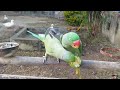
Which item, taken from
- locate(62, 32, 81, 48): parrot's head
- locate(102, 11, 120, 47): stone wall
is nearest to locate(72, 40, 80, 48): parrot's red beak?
locate(62, 32, 81, 48): parrot's head

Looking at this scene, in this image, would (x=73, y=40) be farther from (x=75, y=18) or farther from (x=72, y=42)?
(x=75, y=18)

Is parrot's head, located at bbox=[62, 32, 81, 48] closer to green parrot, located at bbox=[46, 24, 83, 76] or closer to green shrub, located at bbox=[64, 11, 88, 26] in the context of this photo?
green parrot, located at bbox=[46, 24, 83, 76]

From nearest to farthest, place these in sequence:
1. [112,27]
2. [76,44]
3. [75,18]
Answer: [76,44]
[112,27]
[75,18]

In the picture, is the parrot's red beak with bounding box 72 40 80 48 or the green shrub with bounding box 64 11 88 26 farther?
the green shrub with bounding box 64 11 88 26

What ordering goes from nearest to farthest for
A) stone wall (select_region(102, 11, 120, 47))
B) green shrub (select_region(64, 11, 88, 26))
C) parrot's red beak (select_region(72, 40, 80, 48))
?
parrot's red beak (select_region(72, 40, 80, 48)), stone wall (select_region(102, 11, 120, 47)), green shrub (select_region(64, 11, 88, 26))

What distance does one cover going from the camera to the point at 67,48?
868mm

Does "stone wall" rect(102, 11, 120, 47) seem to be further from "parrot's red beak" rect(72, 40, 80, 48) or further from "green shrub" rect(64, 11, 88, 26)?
"parrot's red beak" rect(72, 40, 80, 48)

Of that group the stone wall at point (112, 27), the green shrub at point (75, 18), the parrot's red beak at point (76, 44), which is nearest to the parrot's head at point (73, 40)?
the parrot's red beak at point (76, 44)

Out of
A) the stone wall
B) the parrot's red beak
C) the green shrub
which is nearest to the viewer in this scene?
the parrot's red beak

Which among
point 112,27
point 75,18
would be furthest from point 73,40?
point 75,18

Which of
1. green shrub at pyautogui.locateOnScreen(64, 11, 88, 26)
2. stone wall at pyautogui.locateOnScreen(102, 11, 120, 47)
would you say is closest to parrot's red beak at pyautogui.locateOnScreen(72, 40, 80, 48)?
stone wall at pyautogui.locateOnScreen(102, 11, 120, 47)

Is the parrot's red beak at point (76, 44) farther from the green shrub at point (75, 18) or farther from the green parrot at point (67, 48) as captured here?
the green shrub at point (75, 18)

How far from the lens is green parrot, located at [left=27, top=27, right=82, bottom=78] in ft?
2.65

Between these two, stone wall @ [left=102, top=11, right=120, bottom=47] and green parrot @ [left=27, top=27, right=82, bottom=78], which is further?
stone wall @ [left=102, top=11, right=120, bottom=47]
